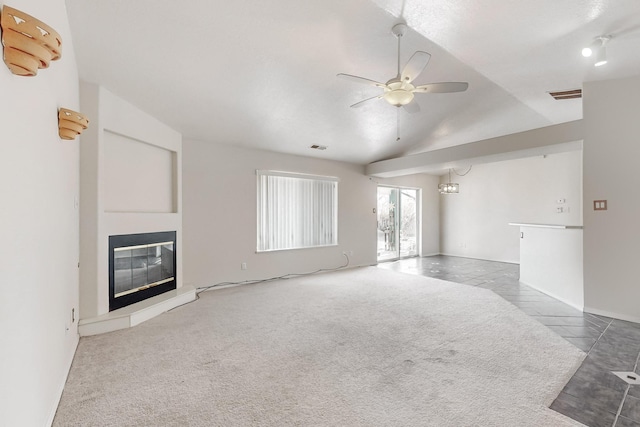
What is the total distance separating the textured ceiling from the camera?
243 centimetres

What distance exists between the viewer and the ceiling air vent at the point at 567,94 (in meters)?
3.88

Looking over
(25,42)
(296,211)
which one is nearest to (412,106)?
(25,42)

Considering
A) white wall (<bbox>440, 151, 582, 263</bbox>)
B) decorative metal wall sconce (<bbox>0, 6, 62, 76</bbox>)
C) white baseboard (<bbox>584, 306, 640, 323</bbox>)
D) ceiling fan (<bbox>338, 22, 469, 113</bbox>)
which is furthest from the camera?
white wall (<bbox>440, 151, 582, 263</bbox>)

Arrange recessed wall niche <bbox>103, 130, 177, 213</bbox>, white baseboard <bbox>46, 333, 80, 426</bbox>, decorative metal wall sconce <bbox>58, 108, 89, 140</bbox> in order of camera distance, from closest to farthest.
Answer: white baseboard <bbox>46, 333, 80, 426</bbox> < decorative metal wall sconce <bbox>58, 108, 89, 140</bbox> < recessed wall niche <bbox>103, 130, 177, 213</bbox>

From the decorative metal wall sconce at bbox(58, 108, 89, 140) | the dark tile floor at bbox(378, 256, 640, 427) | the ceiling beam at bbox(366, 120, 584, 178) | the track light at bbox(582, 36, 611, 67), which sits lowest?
the dark tile floor at bbox(378, 256, 640, 427)

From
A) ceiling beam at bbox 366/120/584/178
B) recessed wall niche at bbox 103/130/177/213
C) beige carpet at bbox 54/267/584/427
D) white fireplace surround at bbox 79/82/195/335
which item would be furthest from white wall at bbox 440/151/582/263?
recessed wall niche at bbox 103/130/177/213

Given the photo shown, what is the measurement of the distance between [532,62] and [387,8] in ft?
5.95

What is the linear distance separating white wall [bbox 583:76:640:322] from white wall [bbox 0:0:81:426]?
5219 mm

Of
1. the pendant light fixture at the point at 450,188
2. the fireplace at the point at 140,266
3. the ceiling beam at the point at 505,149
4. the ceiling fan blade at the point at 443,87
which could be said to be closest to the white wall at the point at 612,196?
the ceiling beam at the point at 505,149

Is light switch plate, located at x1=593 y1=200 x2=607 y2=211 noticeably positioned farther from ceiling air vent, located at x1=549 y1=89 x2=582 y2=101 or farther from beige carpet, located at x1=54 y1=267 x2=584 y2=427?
beige carpet, located at x1=54 y1=267 x2=584 y2=427

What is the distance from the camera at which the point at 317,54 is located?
3.19m

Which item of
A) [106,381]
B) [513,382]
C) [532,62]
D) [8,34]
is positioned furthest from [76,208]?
[532,62]

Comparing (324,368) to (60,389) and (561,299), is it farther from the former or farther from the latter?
(561,299)

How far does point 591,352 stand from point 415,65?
9.81 feet
